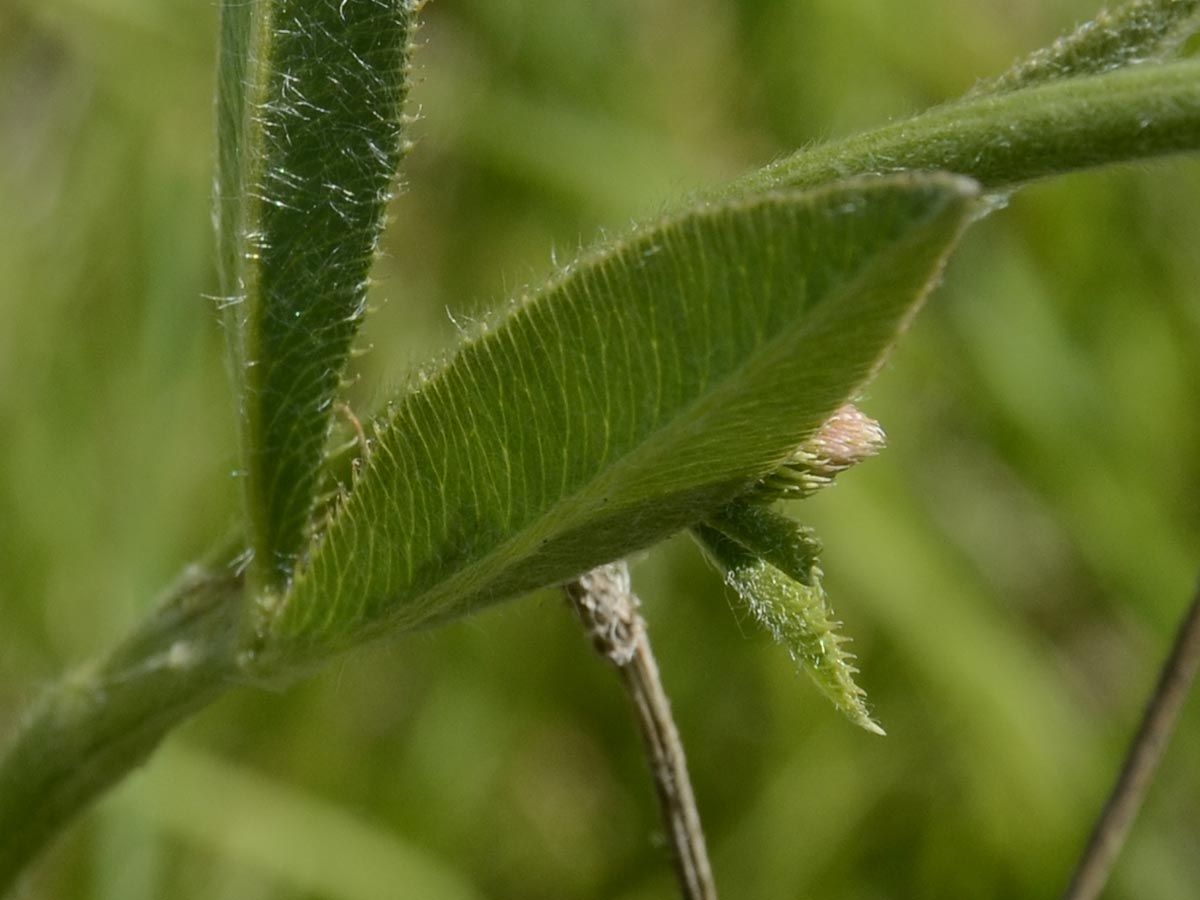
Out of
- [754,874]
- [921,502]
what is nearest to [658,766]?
[754,874]

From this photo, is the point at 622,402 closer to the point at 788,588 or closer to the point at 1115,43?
the point at 788,588

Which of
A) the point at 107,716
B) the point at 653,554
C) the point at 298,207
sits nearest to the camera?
the point at 298,207

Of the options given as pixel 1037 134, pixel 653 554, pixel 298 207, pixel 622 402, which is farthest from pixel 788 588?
pixel 653 554

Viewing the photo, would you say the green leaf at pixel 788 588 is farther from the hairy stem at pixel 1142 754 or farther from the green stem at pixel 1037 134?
the hairy stem at pixel 1142 754

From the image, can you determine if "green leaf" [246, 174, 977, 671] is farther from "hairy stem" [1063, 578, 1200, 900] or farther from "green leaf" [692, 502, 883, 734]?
"hairy stem" [1063, 578, 1200, 900]

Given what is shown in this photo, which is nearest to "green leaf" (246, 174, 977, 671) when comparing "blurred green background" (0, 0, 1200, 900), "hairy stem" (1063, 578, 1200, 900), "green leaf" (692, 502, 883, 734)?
"green leaf" (692, 502, 883, 734)

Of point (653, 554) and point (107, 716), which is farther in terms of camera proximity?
point (653, 554)

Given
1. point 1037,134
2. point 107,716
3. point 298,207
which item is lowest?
point 107,716
